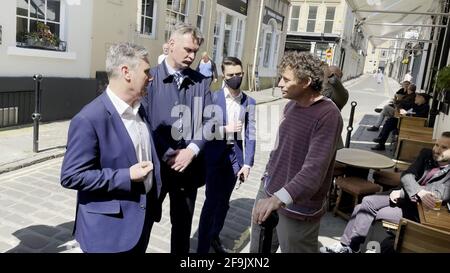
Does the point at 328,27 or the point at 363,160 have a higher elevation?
the point at 328,27

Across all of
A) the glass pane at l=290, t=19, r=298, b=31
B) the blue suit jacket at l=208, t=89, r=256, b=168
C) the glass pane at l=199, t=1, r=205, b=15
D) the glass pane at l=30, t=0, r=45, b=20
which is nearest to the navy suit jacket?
the blue suit jacket at l=208, t=89, r=256, b=168

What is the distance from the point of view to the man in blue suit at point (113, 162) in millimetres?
1838

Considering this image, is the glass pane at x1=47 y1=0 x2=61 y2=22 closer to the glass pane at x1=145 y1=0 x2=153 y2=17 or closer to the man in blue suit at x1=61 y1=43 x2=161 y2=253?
the glass pane at x1=145 y1=0 x2=153 y2=17

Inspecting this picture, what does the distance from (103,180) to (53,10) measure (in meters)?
7.25

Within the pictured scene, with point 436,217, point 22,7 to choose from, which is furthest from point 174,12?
point 436,217

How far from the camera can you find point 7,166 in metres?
5.24

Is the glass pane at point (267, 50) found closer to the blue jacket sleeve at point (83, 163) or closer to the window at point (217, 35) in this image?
the window at point (217, 35)

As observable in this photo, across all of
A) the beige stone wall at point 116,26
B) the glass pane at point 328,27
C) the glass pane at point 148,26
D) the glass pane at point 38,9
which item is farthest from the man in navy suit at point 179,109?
the glass pane at point 328,27

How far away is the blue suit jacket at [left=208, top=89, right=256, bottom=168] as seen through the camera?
10.6 ft

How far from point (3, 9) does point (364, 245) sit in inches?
270

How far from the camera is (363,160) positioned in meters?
4.77

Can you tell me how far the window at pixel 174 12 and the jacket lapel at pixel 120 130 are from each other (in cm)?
974

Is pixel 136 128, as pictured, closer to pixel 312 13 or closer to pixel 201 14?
pixel 201 14
